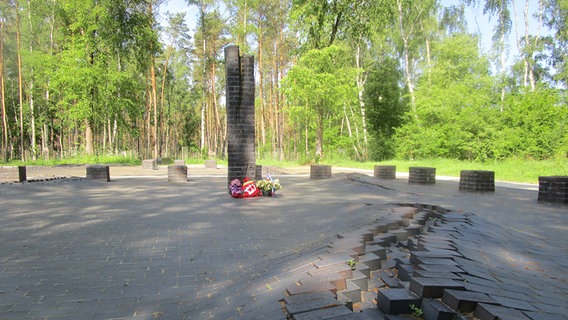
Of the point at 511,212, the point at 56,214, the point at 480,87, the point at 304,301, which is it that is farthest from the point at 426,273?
the point at 480,87

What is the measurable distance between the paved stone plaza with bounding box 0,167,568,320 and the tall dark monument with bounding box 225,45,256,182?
1.51 meters

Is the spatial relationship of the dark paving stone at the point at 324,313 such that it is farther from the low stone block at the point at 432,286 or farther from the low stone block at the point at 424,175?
the low stone block at the point at 424,175

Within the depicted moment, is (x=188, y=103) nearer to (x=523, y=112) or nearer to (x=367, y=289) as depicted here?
(x=523, y=112)

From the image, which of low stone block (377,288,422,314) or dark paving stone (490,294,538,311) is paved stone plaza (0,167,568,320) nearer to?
dark paving stone (490,294,538,311)

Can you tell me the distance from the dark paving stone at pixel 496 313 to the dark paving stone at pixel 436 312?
0.49 feet

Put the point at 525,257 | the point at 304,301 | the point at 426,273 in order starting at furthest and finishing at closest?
the point at 525,257
the point at 426,273
the point at 304,301

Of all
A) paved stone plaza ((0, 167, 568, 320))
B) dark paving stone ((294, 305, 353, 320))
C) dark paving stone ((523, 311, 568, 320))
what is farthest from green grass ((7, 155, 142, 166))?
dark paving stone ((523, 311, 568, 320))

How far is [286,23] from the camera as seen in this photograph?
106 feet

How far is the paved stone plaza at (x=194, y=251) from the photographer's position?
110 inches

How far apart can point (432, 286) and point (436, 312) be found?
27 cm

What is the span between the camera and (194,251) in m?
4.30

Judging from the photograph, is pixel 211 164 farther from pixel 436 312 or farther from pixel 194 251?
pixel 436 312

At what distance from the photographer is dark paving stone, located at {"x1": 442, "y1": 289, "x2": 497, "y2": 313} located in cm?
200

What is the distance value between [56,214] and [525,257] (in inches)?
311
